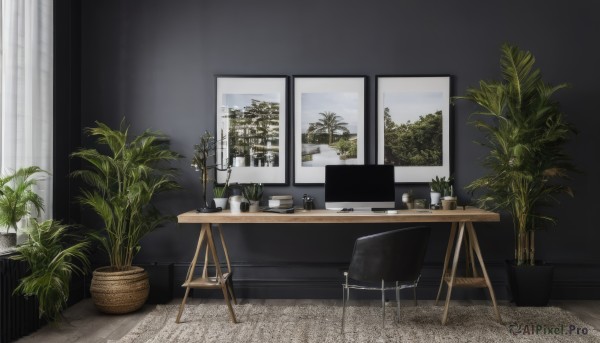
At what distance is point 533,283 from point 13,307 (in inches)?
167

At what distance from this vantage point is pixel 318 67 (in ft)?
16.5

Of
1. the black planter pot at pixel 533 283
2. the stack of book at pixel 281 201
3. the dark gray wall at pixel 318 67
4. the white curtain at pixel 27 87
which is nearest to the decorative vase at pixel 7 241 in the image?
the white curtain at pixel 27 87

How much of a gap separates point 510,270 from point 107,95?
13.9 feet

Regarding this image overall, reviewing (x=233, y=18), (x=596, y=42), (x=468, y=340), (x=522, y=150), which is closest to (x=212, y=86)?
(x=233, y=18)

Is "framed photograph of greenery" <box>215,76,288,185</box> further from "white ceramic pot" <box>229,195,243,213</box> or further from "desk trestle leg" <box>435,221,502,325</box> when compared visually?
"desk trestle leg" <box>435,221,502,325</box>

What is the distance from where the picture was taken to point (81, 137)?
16.7 ft

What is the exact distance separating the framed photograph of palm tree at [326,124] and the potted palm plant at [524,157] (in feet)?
3.50

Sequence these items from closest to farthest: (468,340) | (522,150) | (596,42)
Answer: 1. (468,340)
2. (522,150)
3. (596,42)

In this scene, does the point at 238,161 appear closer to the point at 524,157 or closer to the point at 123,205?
the point at 123,205

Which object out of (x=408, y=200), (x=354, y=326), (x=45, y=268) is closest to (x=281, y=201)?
(x=408, y=200)

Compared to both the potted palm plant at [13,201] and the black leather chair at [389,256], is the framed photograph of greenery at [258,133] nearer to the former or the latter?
the black leather chair at [389,256]

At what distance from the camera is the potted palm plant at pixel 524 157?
4.43 meters

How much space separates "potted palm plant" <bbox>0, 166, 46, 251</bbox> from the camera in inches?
143

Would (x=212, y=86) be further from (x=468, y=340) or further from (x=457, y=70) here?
(x=468, y=340)
